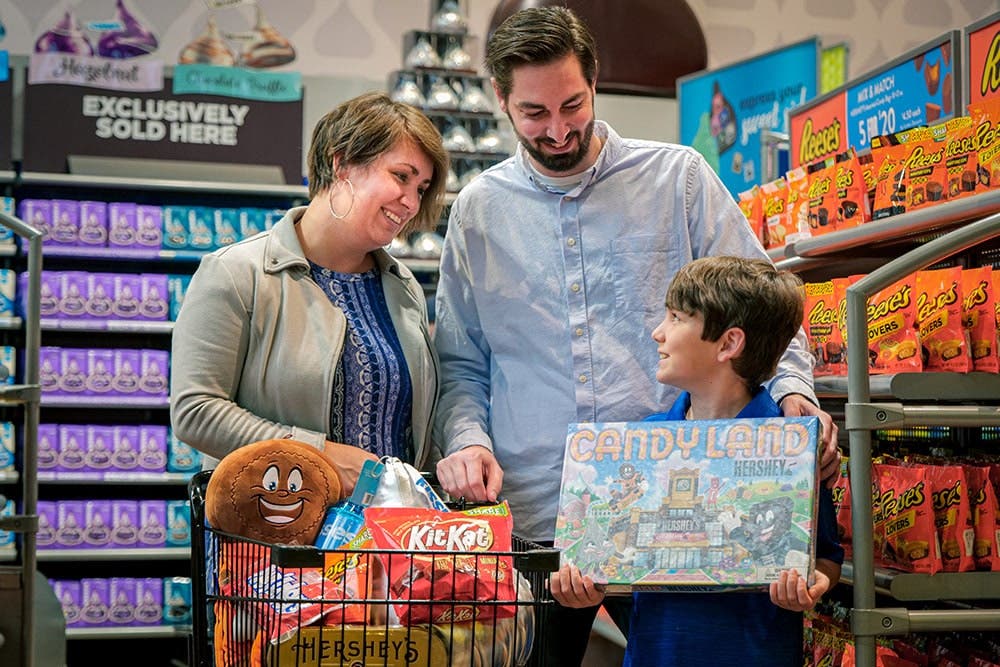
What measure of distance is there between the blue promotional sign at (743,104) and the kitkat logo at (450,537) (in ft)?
13.9

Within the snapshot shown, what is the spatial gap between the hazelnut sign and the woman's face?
1894 mm

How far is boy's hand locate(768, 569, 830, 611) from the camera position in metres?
1.54

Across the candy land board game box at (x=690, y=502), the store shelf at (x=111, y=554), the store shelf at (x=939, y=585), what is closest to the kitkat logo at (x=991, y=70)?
the store shelf at (x=939, y=585)

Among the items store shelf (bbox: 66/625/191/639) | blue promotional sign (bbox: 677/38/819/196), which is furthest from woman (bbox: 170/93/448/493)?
store shelf (bbox: 66/625/191/639)

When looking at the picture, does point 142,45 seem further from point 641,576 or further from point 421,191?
point 641,576

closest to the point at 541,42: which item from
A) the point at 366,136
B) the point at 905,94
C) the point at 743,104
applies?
the point at 366,136

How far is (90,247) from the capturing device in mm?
6164

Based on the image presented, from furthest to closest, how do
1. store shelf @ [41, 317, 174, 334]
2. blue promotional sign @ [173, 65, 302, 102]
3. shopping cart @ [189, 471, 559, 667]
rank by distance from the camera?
blue promotional sign @ [173, 65, 302, 102], store shelf @ [41, 317, 174, 334], shopping cart @ [189, 471, 559, 667]

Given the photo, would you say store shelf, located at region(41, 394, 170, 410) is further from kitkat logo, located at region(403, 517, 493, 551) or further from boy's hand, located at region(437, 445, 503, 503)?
kitkat logo, located at region(403, 517, 493, 551)

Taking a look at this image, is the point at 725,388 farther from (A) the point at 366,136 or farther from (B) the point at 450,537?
(A) the point at 366,136

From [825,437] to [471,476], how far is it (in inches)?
20.7

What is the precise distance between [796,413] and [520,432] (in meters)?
0.46

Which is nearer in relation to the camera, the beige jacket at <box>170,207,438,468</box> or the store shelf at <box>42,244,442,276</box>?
the beige jacket at <box>170,207,438,468</box>

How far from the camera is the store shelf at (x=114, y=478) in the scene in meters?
6.04
